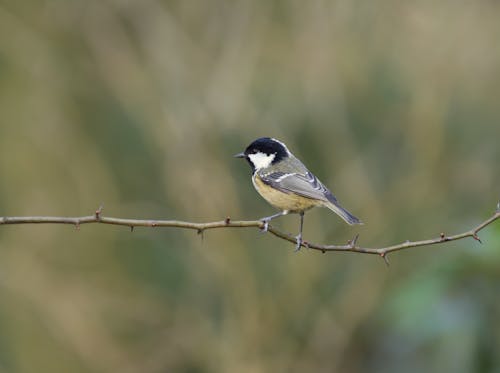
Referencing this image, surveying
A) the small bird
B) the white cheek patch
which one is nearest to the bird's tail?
the small bird

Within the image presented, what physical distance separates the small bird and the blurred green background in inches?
120

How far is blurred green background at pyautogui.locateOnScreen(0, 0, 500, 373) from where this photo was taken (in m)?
7.80

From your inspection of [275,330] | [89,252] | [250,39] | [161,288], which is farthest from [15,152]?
[275,330]

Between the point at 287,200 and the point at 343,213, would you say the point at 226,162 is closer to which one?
the point at 287,200

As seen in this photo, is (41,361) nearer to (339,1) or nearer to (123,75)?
(123,75)

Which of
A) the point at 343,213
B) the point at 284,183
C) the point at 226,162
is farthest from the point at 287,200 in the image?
the point at 226,162

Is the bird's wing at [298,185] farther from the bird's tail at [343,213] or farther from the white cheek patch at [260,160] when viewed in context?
the white cheek patch at [260,160]

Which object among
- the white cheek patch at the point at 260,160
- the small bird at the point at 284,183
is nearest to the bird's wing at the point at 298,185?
the small bird at the point at 284,183

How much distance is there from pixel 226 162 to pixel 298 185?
409 centimetres

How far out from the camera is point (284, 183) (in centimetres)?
423

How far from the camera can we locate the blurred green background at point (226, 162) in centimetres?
780

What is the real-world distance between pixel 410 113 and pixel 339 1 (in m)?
1.37

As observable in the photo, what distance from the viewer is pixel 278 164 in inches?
179

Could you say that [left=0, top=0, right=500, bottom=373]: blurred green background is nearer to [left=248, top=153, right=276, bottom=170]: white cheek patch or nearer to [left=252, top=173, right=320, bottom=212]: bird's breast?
[left=248, top=153, right=276, bottom=170]: white cheek patch
